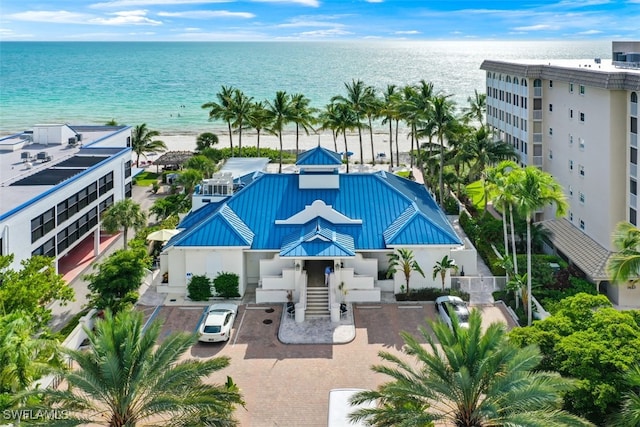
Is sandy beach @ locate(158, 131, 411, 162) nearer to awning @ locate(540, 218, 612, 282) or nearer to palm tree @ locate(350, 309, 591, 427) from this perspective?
awning @ locate(540, 218, 612, 282)

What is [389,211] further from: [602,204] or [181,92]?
[181,92]

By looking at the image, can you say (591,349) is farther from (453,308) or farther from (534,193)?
(453,308)

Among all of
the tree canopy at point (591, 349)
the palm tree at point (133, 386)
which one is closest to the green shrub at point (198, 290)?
the palm tree at point (133, 386)

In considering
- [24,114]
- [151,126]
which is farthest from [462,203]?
[24,114]

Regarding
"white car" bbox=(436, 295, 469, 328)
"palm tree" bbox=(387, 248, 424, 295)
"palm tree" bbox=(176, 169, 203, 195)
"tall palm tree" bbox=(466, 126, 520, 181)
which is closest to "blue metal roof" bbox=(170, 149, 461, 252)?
"palm tree" bbox=(387, 248, 424, 295)

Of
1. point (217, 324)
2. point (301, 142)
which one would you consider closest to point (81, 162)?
point (217, 324)
